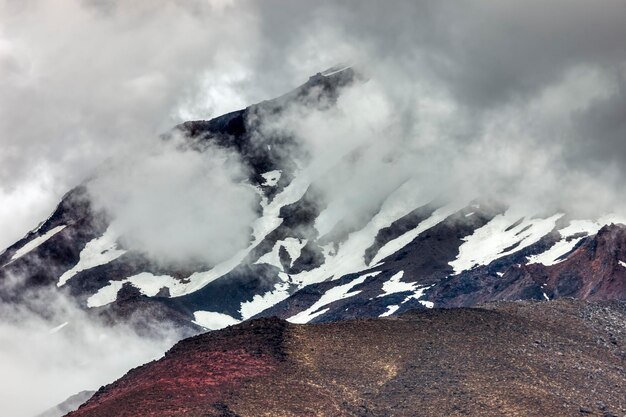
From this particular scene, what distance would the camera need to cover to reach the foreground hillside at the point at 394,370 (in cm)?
8375

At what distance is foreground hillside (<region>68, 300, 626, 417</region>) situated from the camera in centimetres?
8375

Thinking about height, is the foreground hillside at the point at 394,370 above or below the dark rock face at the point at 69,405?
below

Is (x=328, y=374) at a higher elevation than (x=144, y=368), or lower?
lower

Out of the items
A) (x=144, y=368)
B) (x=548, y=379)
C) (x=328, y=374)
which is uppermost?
(x=144, y=368)

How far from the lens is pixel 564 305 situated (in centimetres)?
10800

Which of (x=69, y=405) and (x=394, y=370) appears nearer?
(x=394, y=370)

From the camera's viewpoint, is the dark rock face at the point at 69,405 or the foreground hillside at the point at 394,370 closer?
the foreground hillside at the point at 394,370

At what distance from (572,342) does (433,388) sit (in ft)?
52.9

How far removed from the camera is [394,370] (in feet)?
299

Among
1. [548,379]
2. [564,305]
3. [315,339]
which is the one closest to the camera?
[548,379]

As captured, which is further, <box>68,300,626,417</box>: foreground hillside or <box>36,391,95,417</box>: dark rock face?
<box>36,391,95,417</box>: dark rock face

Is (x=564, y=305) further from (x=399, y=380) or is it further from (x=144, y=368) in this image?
(x=144, y=368)

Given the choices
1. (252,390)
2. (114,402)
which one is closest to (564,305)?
(252,390)

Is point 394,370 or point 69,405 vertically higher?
point 69,405
